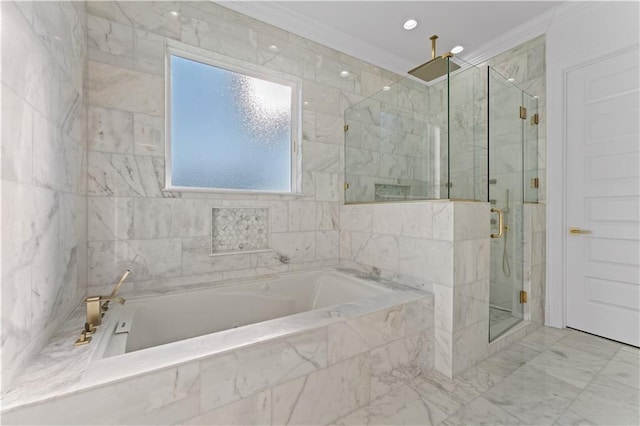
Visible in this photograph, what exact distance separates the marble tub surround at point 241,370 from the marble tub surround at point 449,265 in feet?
0.60

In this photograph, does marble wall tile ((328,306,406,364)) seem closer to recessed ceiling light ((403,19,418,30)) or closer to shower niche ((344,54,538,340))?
shower niche ((344,54,538,340))

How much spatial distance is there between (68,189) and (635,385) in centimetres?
339

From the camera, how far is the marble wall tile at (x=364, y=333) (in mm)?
1354

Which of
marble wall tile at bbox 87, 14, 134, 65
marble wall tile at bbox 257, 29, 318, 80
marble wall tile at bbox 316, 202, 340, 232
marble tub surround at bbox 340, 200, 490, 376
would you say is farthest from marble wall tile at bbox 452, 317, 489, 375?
marble wall tile at bbox 87, 14, 134, 65

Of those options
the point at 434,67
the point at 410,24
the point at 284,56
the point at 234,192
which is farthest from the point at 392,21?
the point at 234,192

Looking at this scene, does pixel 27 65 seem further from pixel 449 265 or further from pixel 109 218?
pixel 449 265

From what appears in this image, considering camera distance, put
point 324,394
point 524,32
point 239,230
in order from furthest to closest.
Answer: point 524,32, point 239,230, point 324,394

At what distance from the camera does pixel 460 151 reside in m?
2.06

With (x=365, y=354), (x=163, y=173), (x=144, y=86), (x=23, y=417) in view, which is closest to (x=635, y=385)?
(x=365, y=354)

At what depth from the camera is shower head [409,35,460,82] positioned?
196 cm

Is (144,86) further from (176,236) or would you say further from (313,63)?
(313,63)

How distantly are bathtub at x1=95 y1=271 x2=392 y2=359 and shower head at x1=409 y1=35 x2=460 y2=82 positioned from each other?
1694 mm

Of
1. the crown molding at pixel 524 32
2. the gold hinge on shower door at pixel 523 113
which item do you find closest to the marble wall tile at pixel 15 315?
the gold hinge on shower door at pixel 523 113

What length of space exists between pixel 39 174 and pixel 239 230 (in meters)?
1.31
